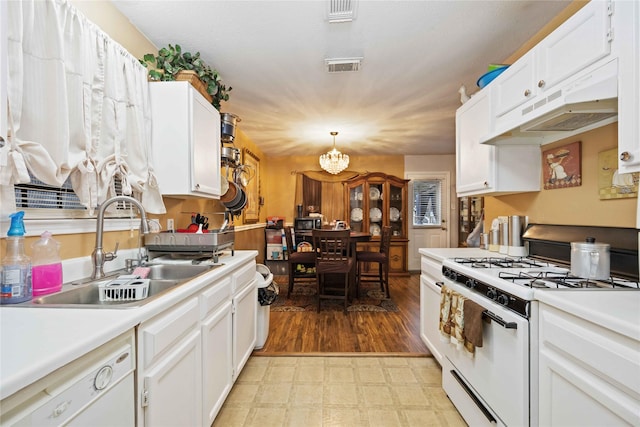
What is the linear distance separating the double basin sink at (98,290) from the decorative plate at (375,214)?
154 inches

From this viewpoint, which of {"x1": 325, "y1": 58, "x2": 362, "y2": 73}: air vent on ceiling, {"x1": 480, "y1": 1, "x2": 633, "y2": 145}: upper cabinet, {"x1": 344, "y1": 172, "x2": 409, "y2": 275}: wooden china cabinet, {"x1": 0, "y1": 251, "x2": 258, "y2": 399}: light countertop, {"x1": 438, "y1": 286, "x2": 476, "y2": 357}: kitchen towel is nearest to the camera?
{"x1": 0, "y1": 251, "x2": 258, "y2": 399}: light countertop

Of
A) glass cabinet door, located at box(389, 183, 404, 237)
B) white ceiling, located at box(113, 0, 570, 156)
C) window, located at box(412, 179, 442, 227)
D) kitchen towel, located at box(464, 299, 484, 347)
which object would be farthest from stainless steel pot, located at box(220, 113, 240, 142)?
window, located at box(412, 179, 442, 227)

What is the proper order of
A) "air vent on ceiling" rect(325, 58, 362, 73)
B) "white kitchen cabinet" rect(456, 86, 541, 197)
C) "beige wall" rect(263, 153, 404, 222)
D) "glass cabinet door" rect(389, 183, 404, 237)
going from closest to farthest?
1. "white kitchen cabinet" rect(456, 86, 541, 197)
2. "air vent on ceiling" rect(325, 58, 362, 73)
3. "glass cabinet door" rect(389, 183, 404, 237)
4. "beige wall" rect(263, 153, 404, 222)

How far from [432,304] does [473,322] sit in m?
0.78

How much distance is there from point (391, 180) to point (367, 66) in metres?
3.06

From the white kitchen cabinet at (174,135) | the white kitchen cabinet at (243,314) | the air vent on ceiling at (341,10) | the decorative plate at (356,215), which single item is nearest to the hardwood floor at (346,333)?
the white kitchen cabinet at (243,314)

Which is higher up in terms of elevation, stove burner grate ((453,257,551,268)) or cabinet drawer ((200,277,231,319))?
stove burner grate ((453,257,551,268))

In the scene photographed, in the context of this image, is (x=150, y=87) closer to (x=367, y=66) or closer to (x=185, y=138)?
(x=185, y=138)

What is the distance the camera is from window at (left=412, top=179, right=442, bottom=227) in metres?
5.57

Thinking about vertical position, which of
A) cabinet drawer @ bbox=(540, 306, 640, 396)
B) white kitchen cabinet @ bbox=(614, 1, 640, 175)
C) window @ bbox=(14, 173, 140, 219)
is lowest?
cabinet drawer @ bbox=(540, 306, 640, 396)

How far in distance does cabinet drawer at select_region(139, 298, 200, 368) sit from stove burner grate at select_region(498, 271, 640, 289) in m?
1.41

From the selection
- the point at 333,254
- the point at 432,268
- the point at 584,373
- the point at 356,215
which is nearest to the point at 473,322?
the point at 584,373

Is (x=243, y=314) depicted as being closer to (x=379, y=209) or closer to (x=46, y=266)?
(x=46, y=266)

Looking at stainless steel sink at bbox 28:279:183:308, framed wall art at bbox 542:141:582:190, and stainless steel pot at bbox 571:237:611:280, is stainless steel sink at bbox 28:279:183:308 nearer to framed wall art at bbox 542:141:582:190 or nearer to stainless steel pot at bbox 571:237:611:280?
stainless steel pot at bbox 571:237:611:280
